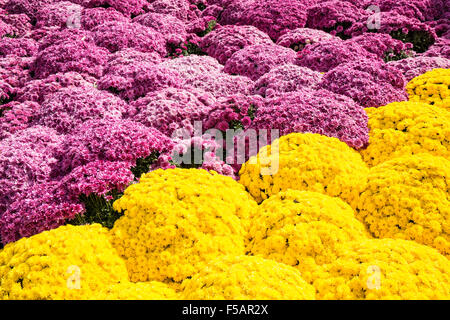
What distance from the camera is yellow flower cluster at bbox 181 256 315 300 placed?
10.3 ft

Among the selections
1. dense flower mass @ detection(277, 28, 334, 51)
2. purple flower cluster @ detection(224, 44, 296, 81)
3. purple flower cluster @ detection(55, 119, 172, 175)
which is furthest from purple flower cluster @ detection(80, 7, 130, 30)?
purple flower cluster @ detection(55, 119, 172, 175)

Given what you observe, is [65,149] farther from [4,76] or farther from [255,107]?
[4,76]

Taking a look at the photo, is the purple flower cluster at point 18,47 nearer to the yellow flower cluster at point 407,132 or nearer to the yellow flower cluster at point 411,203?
the yellow flower cluster at point 407,132

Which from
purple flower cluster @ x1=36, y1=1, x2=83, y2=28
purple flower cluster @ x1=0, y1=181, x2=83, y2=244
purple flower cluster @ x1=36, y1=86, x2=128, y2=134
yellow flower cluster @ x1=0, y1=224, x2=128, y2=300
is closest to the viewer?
yellow flower cluster @ x1=0, y1=224, x2=128, y2=300

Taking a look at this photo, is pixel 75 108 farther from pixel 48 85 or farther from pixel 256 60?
pixel 256 60

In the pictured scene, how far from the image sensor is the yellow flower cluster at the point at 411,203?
4.15 m

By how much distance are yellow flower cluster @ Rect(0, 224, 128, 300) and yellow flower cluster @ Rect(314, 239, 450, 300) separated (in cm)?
225

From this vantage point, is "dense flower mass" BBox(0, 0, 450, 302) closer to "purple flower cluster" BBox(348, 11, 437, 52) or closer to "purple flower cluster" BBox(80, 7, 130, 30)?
"purple flower cluster" BBox(348, 11, 437, 52)

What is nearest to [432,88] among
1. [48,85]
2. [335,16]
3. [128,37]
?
[335,16]

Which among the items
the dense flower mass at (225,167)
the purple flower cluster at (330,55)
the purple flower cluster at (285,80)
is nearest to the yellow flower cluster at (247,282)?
the dense flower mass at (225,167)

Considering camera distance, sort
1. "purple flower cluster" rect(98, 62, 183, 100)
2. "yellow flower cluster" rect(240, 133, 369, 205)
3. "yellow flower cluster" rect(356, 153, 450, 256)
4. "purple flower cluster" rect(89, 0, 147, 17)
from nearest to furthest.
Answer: "yellow flower cluster" rect(356, 153, 450, 256), "yellow flower cluster" rect(240, 133, 369, 205), "purple flower cluster" rect(98, 62, 183, 100), "purple flower cluster" rect(89, 0, 147, 17)

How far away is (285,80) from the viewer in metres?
7.85

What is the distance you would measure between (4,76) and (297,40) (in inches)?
312
